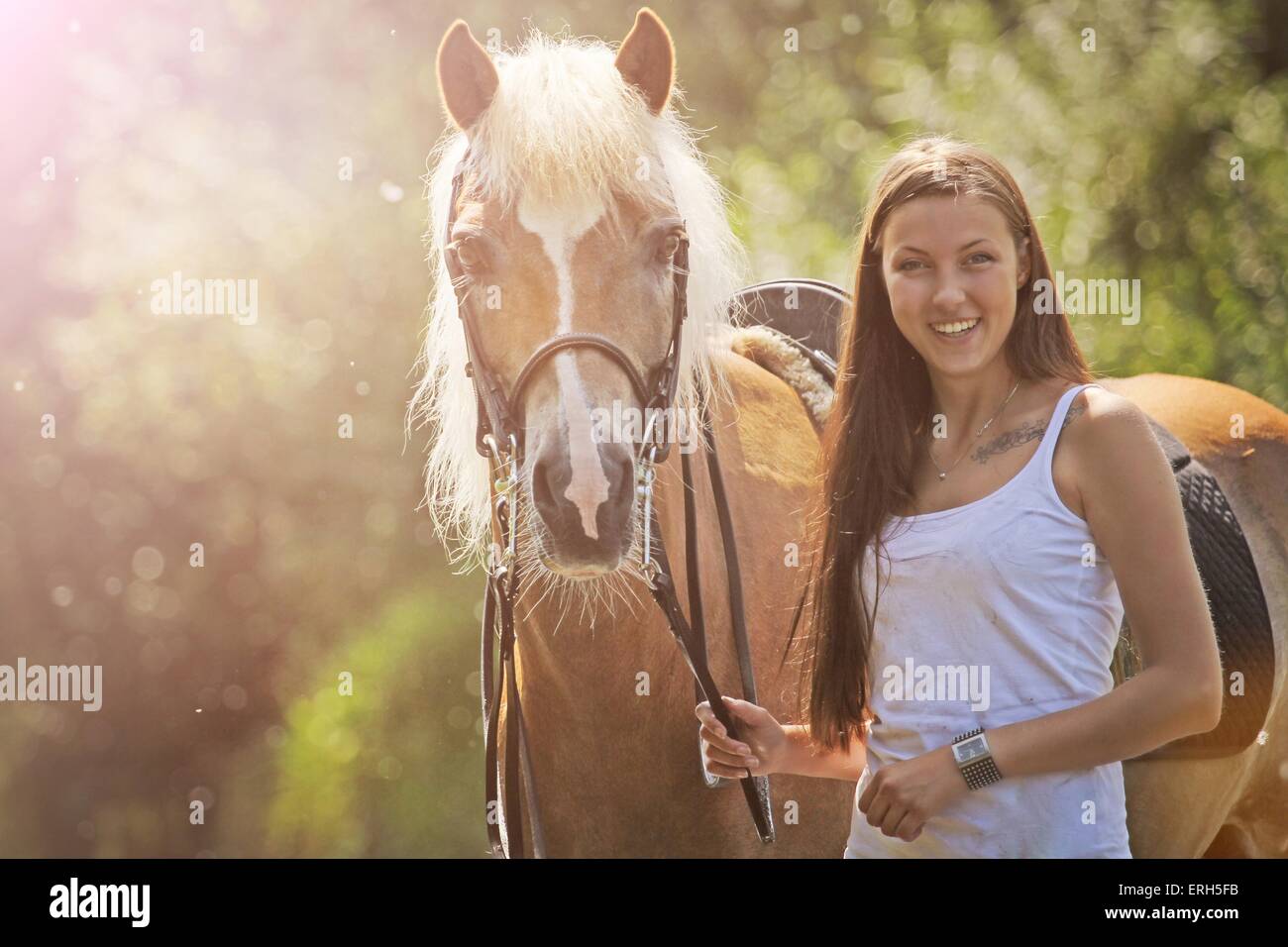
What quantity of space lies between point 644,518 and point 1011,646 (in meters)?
0.66

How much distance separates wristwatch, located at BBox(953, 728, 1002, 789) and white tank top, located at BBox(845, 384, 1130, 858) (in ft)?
0.08

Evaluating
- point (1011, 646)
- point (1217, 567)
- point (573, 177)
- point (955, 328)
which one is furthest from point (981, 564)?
point (1217, 567)

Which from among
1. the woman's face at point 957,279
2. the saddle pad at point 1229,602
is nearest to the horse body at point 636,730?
the woman's face at point 957,279

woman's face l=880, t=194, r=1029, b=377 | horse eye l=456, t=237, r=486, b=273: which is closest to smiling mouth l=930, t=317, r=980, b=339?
woman's face l=880, t=194, r=1029, b=377

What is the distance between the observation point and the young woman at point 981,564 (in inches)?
47.4

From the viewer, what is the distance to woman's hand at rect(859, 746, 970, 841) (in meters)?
1.26

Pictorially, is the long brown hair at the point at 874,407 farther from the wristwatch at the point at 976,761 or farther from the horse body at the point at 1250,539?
the horse body at the point at 1250,539

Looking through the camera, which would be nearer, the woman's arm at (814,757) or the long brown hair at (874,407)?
the long brown hair at (874,407)

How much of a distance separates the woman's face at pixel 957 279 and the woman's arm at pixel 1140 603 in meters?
0.20

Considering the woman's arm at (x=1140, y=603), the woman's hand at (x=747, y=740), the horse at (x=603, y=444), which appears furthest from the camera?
the horse at (x=603, y=444)

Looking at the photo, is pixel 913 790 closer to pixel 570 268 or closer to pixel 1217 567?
pixel 570 268

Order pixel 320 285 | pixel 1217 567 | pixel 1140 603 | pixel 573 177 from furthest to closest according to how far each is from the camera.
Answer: pixel 320 285 < pixel 1217 567 < pixel 573 177 < pixel 1140 603

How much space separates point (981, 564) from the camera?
126 centimetres
